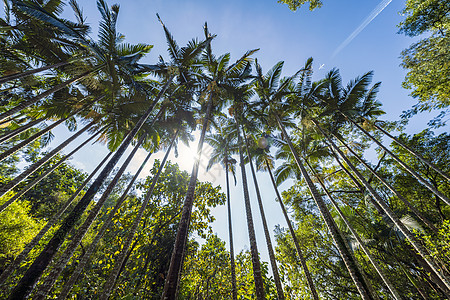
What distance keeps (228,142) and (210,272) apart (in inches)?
403

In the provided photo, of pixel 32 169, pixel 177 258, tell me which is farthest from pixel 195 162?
pixel 32 169

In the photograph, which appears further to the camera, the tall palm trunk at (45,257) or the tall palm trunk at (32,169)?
the tall palm trunk at (32,169)

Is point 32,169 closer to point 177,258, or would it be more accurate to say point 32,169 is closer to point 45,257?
point 45,257

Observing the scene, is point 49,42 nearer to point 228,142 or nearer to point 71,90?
point 71,90

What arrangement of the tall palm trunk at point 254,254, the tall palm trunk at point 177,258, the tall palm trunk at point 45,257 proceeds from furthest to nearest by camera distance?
the tall palm trunk at point 254,254, the tall palm trunk at point 45,257, the tall palm trunk at point 177,258

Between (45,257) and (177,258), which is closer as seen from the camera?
(177,258)

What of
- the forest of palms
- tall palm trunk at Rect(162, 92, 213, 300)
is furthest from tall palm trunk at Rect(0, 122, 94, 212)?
tall palm trunk at Rect(162, 92, 213, 300)

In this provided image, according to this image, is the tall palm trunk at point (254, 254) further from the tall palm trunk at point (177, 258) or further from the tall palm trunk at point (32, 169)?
the tall palm trunk at point (32, 169)

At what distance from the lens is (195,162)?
5953mm

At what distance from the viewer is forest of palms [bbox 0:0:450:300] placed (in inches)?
247

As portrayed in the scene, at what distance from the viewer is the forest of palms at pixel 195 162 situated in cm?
626

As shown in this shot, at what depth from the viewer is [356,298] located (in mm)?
12359

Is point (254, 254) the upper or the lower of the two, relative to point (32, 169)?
lower

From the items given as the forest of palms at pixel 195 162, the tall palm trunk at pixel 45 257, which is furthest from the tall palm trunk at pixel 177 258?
the tall palm trunk at pixel 45 257
